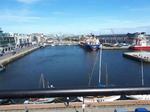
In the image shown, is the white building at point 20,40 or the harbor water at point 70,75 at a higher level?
the white building at point 20,40

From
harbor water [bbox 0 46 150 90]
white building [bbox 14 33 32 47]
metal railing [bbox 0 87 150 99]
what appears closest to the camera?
metal railing [bbox 0 87 150 99]

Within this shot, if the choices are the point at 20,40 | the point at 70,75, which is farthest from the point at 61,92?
the point at 20,40

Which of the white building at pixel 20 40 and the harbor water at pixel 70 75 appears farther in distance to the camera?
the white building at pixel 20 40

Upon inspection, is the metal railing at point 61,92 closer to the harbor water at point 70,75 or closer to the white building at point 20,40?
the harbor water at point 70,75

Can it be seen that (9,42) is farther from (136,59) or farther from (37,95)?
(37,95)

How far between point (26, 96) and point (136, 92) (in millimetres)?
302

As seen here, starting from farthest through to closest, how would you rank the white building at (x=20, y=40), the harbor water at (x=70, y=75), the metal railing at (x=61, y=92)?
1. the white building at (x=20, y=40)
2. the harbor water at (x=70, y=75)
3. the metal railing at (x=61, y=92)

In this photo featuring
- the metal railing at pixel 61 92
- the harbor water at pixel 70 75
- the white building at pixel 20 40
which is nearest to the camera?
the metal railing at pixel 61 92

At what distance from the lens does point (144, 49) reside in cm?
5194

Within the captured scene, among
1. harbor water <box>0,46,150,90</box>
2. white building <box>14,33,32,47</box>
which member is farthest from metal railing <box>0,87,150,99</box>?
white building <box>14,33,32,47</box>

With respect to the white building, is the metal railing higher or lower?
higher

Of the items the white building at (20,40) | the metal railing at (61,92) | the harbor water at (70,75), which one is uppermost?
the metal railing at (61,92)

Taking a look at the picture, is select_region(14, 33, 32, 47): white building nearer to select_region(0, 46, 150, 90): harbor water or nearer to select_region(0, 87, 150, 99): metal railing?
select_region(0, 46, 150, 90): harbor water

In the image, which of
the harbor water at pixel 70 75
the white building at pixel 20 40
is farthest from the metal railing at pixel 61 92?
the white building at pixel 20 40
